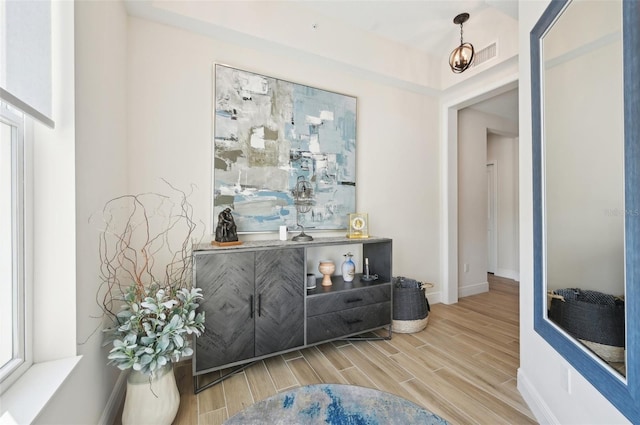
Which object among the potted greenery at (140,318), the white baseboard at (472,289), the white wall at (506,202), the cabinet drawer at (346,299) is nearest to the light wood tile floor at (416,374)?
the potted greenery at (140,318)

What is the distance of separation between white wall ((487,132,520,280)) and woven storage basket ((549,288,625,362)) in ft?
12.7

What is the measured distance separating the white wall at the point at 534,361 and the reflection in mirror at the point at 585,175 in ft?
0.62

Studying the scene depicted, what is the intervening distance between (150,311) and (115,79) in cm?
147

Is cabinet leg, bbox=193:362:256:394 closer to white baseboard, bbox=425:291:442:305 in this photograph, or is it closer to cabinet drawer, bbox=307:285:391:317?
cabinet drawer, bbox=307:285:391:317

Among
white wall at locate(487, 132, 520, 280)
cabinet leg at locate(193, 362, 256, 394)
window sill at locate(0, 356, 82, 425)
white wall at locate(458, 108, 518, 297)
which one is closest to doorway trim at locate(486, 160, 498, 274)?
white wall at locate(487, 132, 520, 280)

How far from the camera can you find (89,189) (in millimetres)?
1290

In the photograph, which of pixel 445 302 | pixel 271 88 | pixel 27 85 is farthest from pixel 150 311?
pixel 445 302

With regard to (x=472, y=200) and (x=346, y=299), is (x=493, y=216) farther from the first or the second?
(x=346, y=299)

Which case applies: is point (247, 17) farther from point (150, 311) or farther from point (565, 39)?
point (150, 311)

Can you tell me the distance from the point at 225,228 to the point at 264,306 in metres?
A: 0.65

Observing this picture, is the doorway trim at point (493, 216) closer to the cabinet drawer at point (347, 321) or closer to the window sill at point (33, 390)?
the cabinet drawer at point (347, 321)

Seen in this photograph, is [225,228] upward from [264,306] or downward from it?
upward

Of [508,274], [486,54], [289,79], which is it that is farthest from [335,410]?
[508,274]

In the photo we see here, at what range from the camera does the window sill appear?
0.81 m
